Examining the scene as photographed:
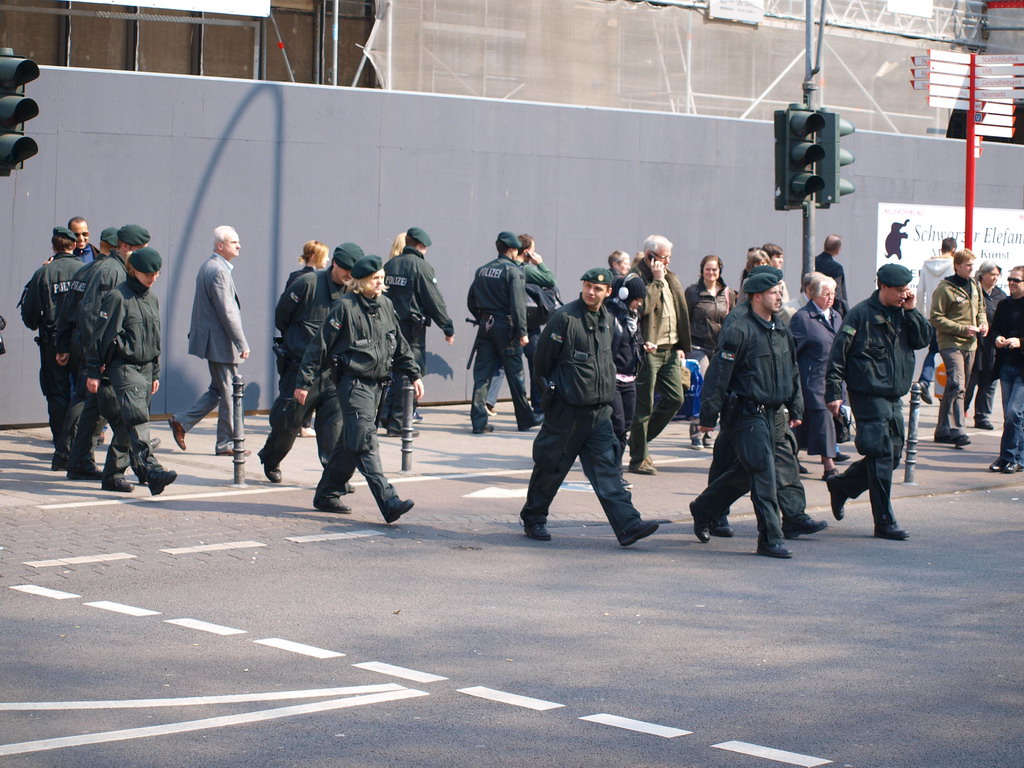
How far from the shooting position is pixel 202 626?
7395mm

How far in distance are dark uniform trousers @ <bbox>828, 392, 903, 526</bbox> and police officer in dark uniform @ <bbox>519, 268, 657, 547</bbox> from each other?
5.29 ft

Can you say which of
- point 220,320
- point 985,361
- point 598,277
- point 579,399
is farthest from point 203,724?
point 985,361

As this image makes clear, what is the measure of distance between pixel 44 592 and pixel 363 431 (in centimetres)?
270

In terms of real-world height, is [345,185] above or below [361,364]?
above

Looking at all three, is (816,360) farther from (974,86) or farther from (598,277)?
(974,86)

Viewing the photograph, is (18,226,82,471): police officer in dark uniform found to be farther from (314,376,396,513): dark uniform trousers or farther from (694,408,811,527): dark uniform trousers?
(694,408,811,527): dark uniform trousers

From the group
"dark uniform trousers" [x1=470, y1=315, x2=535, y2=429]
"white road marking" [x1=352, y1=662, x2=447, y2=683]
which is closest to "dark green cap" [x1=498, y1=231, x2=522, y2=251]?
"dark uniform trousers" [x1=470, y1=315, x2=535, y2=429]

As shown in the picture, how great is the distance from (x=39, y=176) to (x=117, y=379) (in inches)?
197

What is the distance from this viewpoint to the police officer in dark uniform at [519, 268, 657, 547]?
979cm

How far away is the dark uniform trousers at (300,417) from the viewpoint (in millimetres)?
11055

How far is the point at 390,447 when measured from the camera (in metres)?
14.4

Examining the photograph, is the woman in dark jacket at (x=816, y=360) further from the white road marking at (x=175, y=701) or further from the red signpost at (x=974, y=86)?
the red signpost at (x=974, y=86)

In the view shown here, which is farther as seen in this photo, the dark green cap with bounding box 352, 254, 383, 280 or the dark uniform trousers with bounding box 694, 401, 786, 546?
the dark green cap with bounding box 352, 254, 383, 280

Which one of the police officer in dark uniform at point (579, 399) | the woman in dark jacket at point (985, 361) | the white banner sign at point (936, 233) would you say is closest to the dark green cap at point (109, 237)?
the police officer in dark uniform at point (579, 399)
